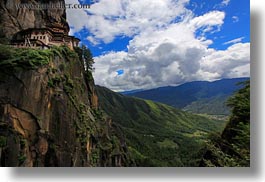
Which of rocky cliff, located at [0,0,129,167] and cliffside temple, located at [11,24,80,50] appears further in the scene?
cliffside temple, located at [11,24,80,50]

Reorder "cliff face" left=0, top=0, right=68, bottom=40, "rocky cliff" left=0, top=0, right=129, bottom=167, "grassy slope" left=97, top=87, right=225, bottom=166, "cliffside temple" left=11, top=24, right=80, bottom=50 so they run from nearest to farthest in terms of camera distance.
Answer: "rocky cliff" left=0, top=0, right=129, bottom=167 → "cliff face" left=0, top=0, right=68, bottom=40 → "cliffside temple" left=11, top=24, right=80, bottom=50 → "grassy slope" left=97, top=87, right=225, bottom=166

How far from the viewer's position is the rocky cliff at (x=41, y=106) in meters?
5.50

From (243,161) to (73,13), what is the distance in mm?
4062

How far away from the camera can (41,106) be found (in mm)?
6133

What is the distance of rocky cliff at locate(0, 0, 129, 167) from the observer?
18.0 ft

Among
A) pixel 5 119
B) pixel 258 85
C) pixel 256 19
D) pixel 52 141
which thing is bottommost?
pixel 52 141

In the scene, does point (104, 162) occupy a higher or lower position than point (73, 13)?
lower

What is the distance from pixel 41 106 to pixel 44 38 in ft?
5.52

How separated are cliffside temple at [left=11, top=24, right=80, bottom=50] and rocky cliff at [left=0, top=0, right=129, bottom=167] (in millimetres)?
151

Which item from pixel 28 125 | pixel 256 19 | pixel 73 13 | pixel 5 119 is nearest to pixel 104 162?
pixel 28 125

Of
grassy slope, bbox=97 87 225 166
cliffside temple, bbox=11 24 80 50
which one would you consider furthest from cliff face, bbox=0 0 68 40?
grassy slope, bbox=97 87 225 166

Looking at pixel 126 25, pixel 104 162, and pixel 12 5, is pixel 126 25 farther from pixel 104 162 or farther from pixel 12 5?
pixel 104 162

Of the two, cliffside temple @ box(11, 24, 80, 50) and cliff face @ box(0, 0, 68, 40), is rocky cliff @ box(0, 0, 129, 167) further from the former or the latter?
cliffside temple @ box(11, 24, 80, 50)

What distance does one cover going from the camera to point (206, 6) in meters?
5.27
